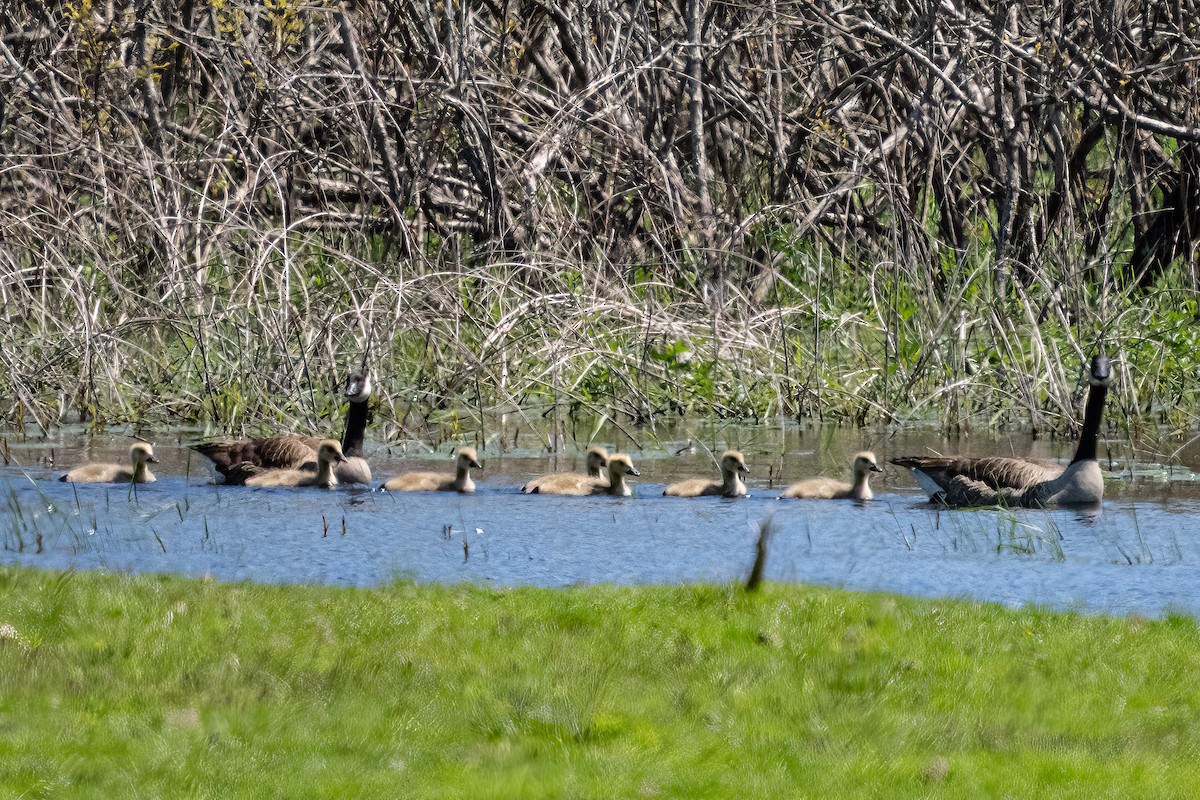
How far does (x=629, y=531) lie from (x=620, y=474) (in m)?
1.52

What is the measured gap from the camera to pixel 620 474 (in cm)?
1151

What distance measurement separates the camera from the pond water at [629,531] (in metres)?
8.43

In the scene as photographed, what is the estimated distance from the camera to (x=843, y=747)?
545cm

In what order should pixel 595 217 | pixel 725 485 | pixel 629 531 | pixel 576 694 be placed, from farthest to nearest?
pixel 595 217 → pixel 725 485 → pixel 629 531 → pixel 576 694

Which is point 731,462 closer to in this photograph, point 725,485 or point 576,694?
point 725,485

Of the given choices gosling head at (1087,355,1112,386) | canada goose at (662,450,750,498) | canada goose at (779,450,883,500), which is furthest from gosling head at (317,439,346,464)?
gosling head at (1087,355,1112,386)

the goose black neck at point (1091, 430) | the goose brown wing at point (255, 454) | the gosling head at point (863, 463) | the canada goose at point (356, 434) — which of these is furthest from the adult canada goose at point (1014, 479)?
the goose brown wing at point (255, 454)

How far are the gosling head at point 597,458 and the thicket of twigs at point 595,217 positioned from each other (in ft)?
3.81

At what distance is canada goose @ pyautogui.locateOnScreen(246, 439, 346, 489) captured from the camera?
11602 mm

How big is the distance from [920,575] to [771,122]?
336 inches

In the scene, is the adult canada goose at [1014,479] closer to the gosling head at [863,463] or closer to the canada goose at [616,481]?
the gosling head at [863,463]

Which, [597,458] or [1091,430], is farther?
[597,458]

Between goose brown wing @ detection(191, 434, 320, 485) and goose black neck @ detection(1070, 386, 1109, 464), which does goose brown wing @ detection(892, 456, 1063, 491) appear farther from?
goose brown wing @ detection(191, 434, 320, 485)

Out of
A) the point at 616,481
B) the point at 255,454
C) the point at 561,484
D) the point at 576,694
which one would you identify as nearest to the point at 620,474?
the point at 616,481
